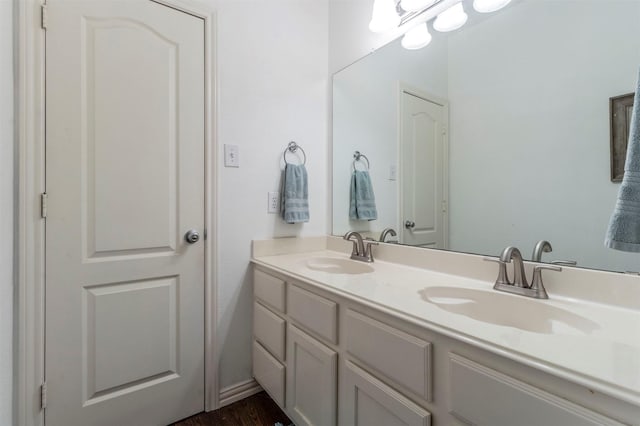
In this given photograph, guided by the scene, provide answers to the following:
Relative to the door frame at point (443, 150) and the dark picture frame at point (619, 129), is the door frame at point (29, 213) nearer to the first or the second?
the door frame at point (443, 150)

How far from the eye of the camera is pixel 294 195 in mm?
1674

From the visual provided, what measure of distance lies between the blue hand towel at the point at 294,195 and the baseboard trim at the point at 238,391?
920 mm

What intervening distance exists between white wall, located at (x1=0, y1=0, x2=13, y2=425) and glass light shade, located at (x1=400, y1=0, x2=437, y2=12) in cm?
153

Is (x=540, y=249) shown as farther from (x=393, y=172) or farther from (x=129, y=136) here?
(x=129, y=136)

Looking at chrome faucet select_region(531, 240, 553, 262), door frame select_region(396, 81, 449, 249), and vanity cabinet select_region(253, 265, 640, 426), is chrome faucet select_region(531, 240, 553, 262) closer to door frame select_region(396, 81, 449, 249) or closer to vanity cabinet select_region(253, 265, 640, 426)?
door frame select_region(396, 81, 449, 249)

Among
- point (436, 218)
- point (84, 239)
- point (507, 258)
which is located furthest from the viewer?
point (436, 218)

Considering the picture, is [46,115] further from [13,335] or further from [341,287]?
[341,287]

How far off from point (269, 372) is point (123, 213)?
100 cm

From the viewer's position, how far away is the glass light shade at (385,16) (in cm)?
149

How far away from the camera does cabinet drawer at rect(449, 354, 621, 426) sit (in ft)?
1.68

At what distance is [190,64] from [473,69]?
1295 millimetres

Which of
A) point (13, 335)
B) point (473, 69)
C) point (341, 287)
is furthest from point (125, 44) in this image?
point (473, 69)

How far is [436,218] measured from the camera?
1.37 m

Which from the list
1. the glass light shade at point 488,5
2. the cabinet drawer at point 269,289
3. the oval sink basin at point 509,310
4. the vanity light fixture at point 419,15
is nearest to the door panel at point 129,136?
the cabinet drawer at point 269,289
